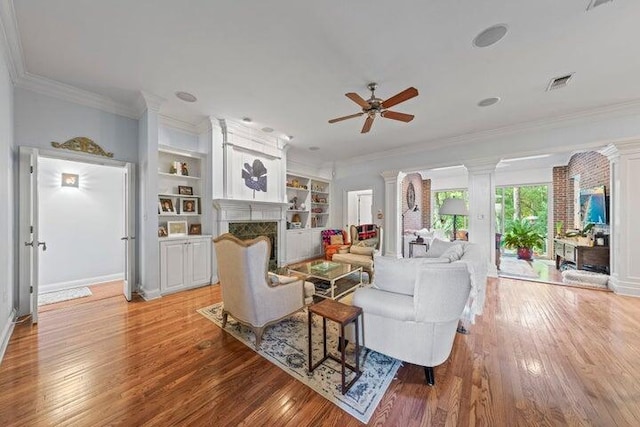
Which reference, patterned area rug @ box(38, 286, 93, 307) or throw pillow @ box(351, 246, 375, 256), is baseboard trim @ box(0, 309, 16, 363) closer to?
patterned area rug @ box(38, 286, 93, 307)

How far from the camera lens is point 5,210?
7.68 ft

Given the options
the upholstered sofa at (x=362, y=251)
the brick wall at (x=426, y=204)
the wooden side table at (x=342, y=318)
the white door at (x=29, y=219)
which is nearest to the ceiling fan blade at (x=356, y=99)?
the wooden side table at (x=342, y=318)

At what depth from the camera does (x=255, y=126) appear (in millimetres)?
4609

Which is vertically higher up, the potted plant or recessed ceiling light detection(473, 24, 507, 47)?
recessed ceiling light detection(473, 24, 507, 47)

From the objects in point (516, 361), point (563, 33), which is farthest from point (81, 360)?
point (563, 33)

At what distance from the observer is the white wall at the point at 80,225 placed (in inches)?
156

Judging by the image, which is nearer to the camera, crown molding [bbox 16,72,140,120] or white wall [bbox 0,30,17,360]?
white wall [bbox 0,30,17,360]

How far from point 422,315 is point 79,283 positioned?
5537mm

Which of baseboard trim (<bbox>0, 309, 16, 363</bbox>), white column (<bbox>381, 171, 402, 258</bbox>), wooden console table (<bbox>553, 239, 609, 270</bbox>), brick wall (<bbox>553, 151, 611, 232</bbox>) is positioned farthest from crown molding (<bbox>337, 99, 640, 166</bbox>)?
baseboard trim (<bbox>0, 309, 16, 363</bbox>)

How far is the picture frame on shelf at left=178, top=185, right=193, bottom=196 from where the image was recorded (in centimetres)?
430

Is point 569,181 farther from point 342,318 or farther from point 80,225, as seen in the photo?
point 80,225

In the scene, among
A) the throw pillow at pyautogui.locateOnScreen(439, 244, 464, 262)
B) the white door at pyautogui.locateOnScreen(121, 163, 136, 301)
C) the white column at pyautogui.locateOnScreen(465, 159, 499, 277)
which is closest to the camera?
the throw pillow at pyautogui.locateOnScreen(439, 244, 464, 262)

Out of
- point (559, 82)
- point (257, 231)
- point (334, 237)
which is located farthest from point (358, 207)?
point (559, 82)

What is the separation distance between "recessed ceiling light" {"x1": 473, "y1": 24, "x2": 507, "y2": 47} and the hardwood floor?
9.75ft
